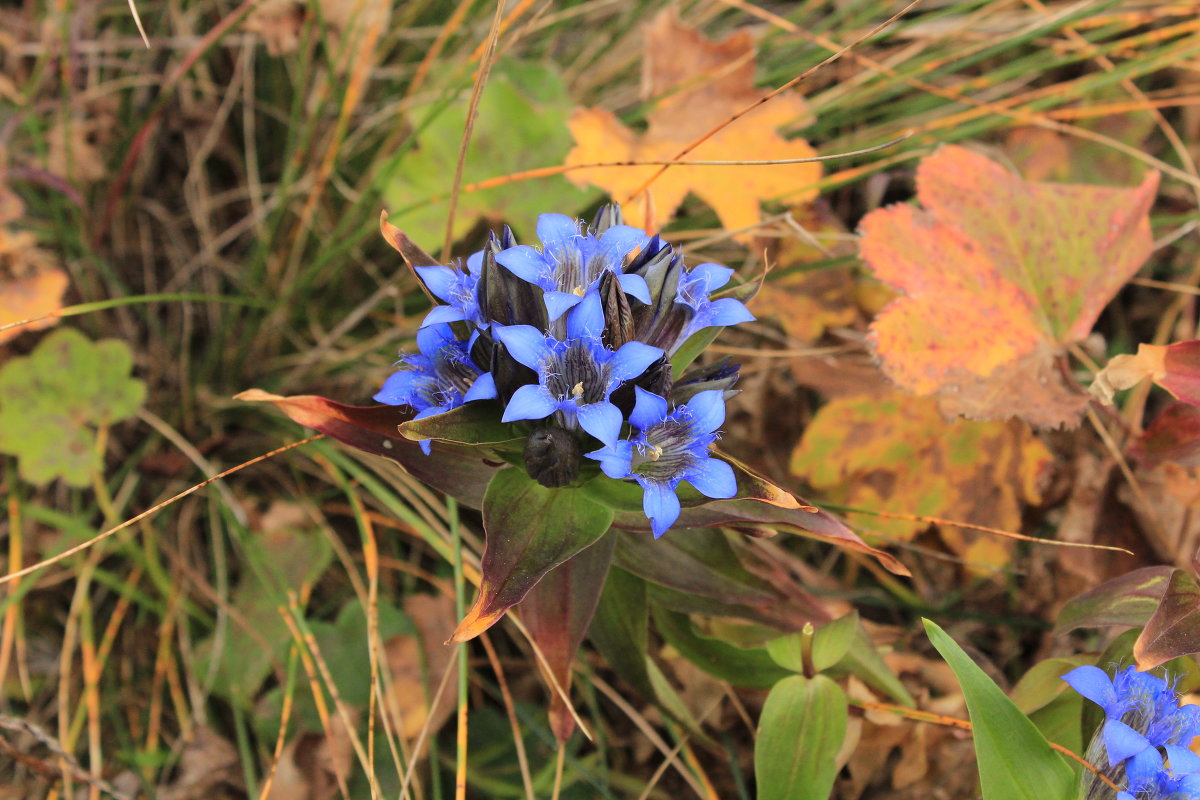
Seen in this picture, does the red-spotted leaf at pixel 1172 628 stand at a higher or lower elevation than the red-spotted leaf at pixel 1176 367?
lower

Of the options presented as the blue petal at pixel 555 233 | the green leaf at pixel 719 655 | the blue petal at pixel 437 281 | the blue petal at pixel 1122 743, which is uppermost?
the blue petal at pixel 555 233

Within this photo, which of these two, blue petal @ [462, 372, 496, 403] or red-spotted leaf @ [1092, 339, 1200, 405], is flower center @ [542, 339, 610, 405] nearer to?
blue petal @ [462, 372, 496, 403]

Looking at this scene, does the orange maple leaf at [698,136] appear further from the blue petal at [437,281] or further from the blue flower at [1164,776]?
the blue flower at [1164,776]

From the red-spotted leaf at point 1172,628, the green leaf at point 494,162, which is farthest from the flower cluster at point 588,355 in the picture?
the green leaf at point 494,162

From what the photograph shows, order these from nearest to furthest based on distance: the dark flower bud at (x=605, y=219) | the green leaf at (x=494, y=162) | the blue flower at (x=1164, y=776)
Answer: the blue flower at (x=1164, y=776), the dark flower bud at (x=605, y=219), the green leaf at (x=494, y=162)

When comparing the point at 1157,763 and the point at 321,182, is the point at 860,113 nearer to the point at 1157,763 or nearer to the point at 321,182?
the point at 321,182

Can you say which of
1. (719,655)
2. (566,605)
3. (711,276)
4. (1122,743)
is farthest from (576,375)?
(1122,743)
